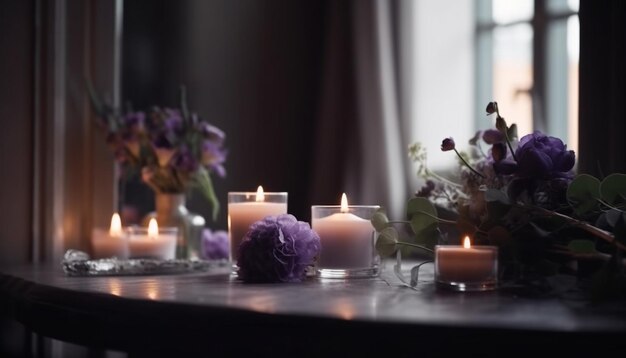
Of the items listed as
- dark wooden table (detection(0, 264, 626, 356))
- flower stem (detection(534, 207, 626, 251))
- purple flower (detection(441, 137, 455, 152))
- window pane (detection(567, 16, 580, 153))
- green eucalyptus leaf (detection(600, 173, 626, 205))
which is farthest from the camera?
window pane (detection(567, 16, 580, 153))

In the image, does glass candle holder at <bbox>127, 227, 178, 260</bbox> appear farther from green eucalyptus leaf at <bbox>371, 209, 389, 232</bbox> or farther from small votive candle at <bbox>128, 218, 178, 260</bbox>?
green eucalyptus leaf at <bbox>371, 209, 389, 232</bbox>

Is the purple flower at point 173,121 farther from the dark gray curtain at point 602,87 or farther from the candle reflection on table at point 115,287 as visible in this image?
the dark gray curtain at point 602,87

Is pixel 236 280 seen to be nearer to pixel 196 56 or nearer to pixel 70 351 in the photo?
pixel 70 351

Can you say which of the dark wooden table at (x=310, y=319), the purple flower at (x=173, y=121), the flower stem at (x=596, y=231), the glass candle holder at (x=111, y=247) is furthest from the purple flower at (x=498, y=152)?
the purple flower at (x=173, y=121)

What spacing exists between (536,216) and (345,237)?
29 cm

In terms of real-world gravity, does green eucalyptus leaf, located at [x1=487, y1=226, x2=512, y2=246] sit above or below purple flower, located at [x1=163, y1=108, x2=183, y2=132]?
below

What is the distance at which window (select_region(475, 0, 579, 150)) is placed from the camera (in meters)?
2.63

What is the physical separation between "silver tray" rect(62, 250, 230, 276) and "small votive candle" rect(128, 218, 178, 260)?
10 centimetres

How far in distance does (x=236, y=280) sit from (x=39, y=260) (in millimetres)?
797

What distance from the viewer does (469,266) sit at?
987mm

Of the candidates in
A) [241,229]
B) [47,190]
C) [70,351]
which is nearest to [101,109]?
[47,190]

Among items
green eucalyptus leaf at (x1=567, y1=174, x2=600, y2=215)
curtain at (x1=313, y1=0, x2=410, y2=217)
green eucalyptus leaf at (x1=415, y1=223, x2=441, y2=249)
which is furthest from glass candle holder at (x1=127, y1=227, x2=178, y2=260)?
curtain at (x1=313, y1=0, x2=410, y2=217)

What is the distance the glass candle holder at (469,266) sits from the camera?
98cm

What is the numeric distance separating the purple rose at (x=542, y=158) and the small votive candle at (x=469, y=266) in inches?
4.8
